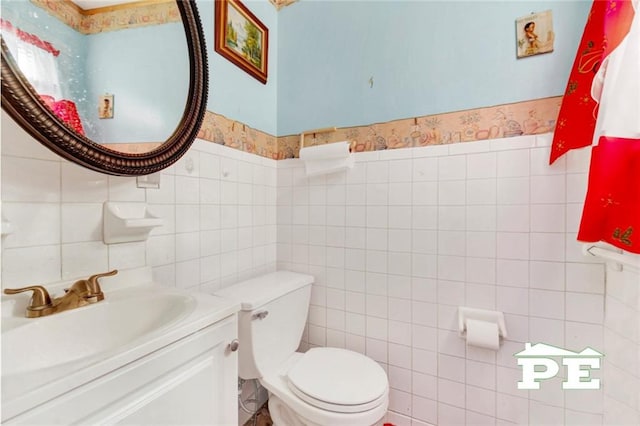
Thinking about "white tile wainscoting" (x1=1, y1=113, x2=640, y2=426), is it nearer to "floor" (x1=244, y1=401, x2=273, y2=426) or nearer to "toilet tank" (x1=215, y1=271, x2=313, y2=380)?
"toilet tank" (x1=215, y1=271, x2=313, y2=380)

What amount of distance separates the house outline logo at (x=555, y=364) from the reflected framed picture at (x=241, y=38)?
1852mm

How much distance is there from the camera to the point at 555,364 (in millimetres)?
1090

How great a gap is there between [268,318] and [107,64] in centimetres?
105

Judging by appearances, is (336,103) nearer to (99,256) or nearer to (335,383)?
(99,256)

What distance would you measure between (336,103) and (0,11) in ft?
3.98

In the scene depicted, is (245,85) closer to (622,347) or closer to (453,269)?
(453,269)

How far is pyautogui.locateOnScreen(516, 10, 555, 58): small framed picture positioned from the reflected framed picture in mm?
1225

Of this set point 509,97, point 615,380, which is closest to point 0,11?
point 509,97

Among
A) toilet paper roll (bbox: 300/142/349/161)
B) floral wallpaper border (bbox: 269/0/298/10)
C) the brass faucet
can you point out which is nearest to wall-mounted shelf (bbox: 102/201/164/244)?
the brass faucet

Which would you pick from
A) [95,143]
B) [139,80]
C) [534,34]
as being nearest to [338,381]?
[95,143]

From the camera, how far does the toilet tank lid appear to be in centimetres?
108

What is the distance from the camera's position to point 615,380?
38.3 inches

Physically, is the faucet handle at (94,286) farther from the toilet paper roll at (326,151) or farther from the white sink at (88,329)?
the toilet paper roll at (326,151)

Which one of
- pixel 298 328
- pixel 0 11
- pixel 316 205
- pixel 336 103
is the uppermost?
pixel 336 103
